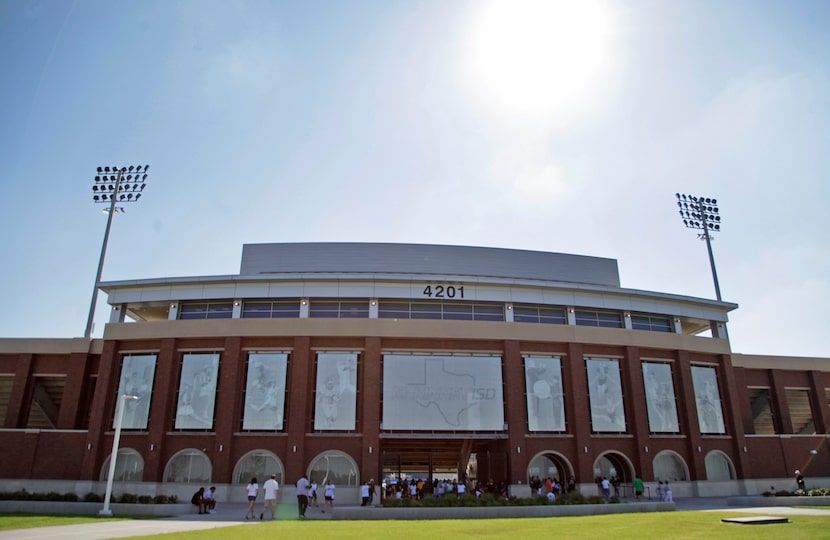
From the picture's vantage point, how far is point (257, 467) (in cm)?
3409

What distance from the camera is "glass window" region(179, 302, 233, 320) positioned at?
38.7 m

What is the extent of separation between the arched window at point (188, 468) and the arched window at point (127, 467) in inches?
67.1

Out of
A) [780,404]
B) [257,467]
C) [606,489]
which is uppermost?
[780,404]

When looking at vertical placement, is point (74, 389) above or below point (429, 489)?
above

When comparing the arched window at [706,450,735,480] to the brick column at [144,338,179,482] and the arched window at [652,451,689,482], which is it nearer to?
the arched window at [652,451,689,482]

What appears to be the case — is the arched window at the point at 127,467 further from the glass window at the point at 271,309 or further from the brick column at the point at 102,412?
the glass window at the point at 271,309

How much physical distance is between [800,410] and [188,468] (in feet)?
149

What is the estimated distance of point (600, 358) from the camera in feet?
127

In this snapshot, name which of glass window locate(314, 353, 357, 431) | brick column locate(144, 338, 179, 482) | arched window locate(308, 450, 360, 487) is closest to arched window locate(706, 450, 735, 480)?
arched window locate(308, 450, 360, 487)

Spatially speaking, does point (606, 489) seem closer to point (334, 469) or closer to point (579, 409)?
point (579, 409)

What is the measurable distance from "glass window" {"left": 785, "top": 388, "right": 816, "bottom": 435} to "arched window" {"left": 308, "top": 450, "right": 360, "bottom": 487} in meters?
34.7

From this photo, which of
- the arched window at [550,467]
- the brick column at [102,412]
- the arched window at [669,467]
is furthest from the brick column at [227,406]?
the arched window at [669,467]

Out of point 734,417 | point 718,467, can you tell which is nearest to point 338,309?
point 718,467

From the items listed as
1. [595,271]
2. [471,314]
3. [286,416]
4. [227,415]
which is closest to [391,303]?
[471,314]
